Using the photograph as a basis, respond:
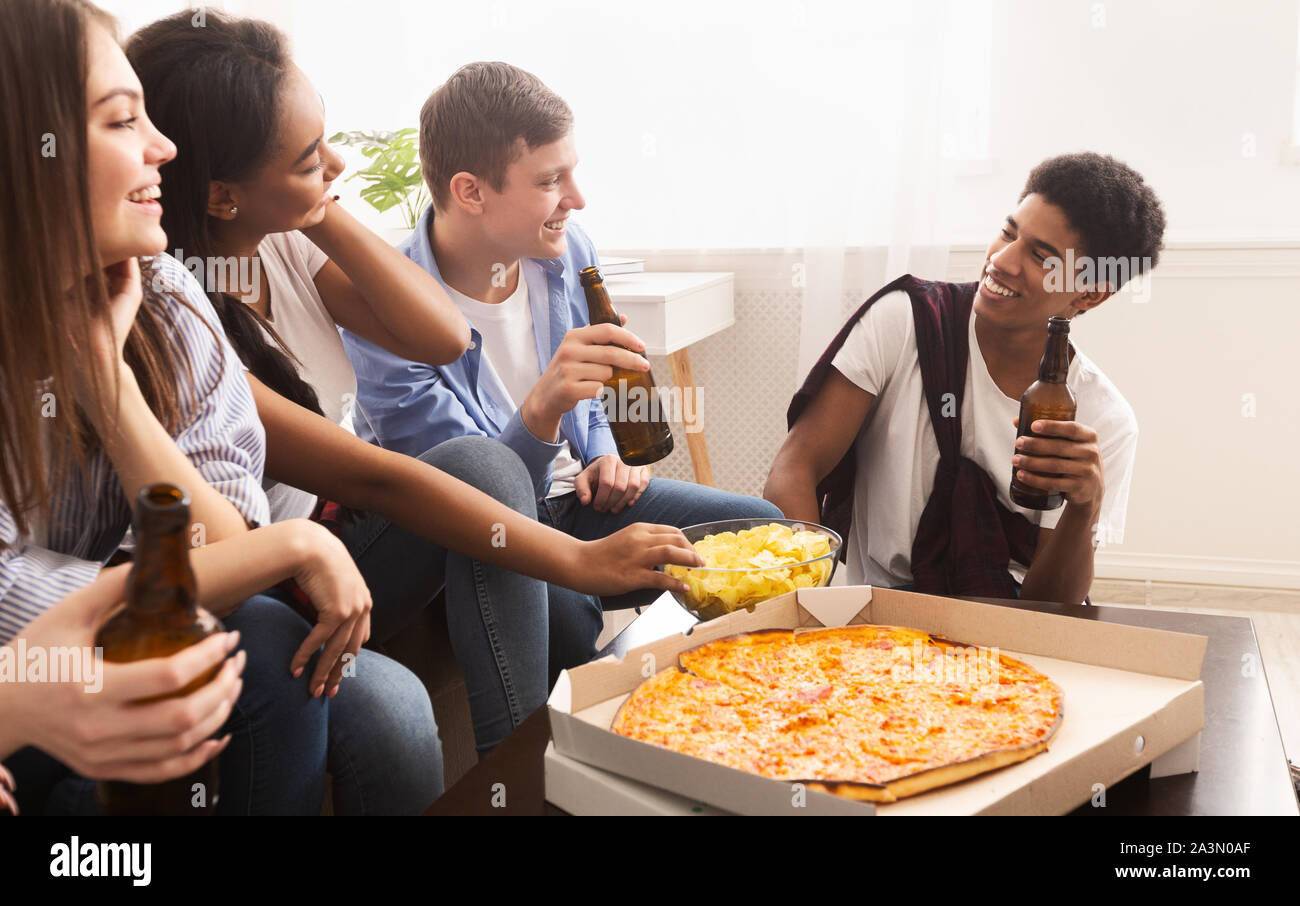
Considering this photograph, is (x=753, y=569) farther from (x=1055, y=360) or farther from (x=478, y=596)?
(x=1055, y=360)

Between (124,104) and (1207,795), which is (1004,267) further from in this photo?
(124,104)

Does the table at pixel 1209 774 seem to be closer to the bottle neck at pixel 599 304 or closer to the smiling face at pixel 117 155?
the smiling face at pixel 117 155

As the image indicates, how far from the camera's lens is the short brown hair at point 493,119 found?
187 cm

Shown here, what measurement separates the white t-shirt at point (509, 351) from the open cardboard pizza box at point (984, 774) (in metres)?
0.89

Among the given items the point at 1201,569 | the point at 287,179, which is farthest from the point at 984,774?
the point at 1201,569

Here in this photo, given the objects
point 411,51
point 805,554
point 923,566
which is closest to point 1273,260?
point 923,566

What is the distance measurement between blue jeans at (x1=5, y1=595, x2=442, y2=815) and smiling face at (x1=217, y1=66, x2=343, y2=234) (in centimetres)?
54

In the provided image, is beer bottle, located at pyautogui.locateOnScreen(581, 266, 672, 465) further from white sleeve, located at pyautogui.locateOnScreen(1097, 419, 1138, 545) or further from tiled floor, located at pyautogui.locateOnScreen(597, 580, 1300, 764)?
tiled floor, located at pyautogui.locateOnScreen(597, 580, 1300, 764)

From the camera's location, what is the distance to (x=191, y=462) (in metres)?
1.11

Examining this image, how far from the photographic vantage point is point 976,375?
173cm

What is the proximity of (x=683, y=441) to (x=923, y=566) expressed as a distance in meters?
1.73

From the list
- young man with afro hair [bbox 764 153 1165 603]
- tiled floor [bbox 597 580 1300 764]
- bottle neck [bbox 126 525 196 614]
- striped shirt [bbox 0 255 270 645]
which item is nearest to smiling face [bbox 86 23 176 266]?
striped shirt [bbox 0 255 270 645]

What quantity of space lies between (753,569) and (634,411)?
517mm

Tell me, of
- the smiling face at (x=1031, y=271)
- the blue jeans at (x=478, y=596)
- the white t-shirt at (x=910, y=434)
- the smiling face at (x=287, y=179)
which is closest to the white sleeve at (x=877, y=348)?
the white t-shirt at (x=910, y=434)
